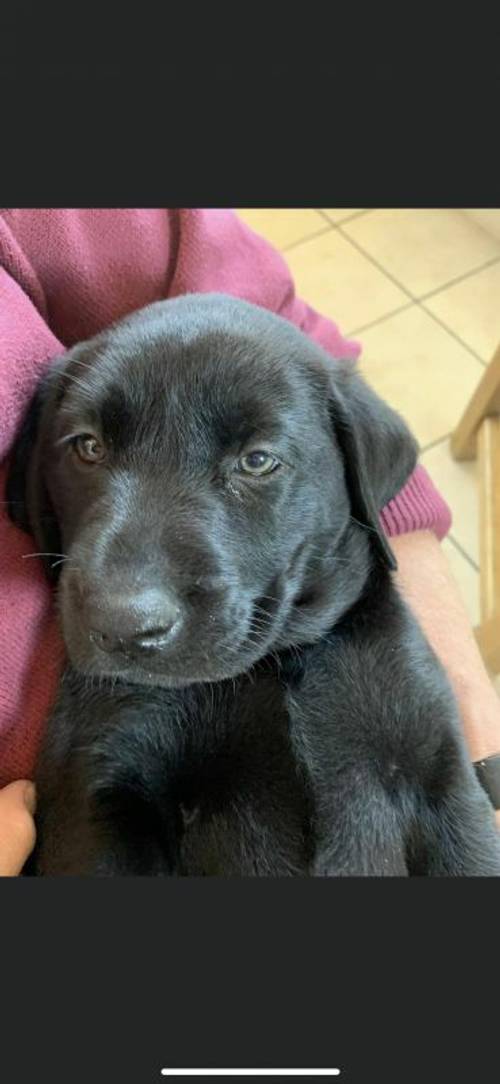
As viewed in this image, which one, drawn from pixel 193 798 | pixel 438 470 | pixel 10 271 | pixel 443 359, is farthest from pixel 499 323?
pixel 193 798

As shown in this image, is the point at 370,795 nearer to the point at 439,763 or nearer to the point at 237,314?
the point at 439,763

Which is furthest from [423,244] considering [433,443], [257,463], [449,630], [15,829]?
[15,829]

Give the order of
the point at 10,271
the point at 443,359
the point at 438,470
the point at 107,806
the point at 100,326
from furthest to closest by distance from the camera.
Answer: the point at 443,359
the point at 438,470
the point at 100,326
the point at 10,271
the point at 107,806

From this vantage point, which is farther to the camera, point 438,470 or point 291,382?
point 438,470

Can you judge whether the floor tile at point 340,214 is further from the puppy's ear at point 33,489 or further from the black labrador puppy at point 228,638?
the puppy's ear at point 33,489

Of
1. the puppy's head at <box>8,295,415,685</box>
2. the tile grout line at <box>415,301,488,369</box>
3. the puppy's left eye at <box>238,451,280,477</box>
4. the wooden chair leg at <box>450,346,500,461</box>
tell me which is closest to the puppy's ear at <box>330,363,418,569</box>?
the puppy's head at <box>8,295,415,685</box>

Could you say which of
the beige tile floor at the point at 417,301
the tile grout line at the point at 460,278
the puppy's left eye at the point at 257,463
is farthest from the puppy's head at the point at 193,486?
the tile grout line at the point at 460,278

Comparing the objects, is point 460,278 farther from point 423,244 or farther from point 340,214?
point 340,214
